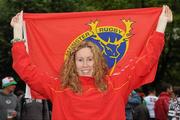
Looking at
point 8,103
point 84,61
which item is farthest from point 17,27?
point 8,103

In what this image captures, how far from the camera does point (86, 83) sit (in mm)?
5125

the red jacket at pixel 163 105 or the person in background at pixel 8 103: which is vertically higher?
the person in background at pixel 8 103

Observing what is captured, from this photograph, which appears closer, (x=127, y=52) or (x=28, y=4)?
(x=127, y=52)

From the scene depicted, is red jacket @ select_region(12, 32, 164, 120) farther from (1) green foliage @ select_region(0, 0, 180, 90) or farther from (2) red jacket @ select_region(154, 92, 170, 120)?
(1) green foliage @ select_region(0, 0, 180, 90)

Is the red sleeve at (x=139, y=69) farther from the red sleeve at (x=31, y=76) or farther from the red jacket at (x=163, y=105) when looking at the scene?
the red jacket at (x=163, y=105)

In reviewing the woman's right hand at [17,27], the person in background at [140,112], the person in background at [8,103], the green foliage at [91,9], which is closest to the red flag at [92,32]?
the woman's right hand at [17,27]

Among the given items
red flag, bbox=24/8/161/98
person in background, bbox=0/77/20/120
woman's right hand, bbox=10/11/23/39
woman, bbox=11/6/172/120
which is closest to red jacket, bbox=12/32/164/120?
woman, bbox=11/6/172/120

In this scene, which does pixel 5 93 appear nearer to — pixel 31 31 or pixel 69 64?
pixel 31 31

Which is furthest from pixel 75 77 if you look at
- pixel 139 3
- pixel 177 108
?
pixel 139 3

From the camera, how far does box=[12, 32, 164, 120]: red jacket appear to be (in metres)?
5.07

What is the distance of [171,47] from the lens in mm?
28672

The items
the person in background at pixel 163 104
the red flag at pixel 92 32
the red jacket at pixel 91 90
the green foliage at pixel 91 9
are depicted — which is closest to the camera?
the red jacket at pixel 91 90

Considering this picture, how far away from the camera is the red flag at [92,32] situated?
7172 millimetres

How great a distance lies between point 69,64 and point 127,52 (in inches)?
88.3
